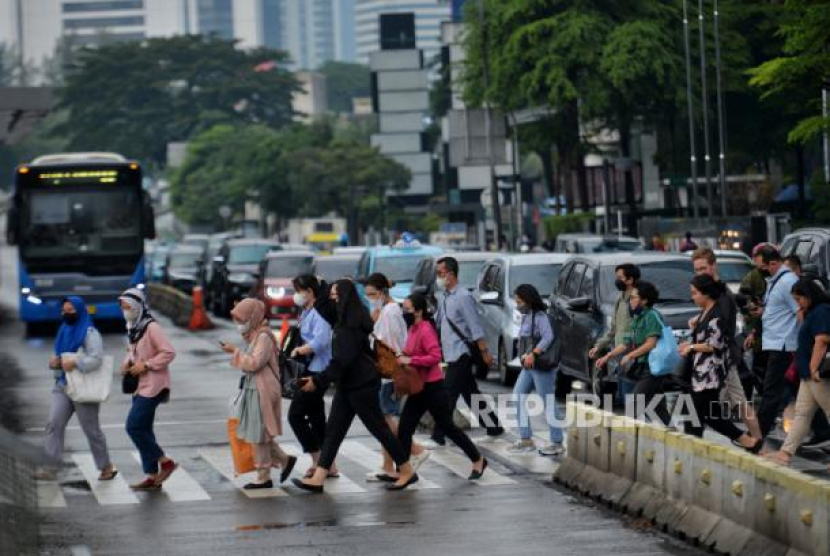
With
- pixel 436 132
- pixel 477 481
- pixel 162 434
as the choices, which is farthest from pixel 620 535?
pixel 436 132

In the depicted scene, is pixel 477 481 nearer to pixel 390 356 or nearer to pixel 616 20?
pixel 390 356

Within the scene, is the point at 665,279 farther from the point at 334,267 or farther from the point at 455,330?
the point at 334,267

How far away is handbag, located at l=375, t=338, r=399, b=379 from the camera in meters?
17.1

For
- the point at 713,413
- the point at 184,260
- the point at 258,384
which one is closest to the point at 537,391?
the point at 713,413

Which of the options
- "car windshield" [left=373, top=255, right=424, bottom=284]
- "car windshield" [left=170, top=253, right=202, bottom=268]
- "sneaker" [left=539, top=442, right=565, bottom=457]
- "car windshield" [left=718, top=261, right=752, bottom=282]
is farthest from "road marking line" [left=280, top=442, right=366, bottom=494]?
"car windshield" [left=170, top=253, right=202, bottom=268]

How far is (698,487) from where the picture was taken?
13.9 m

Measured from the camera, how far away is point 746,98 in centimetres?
7238

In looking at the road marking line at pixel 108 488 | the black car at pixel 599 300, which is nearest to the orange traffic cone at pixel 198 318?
the black car at pixel 599 300

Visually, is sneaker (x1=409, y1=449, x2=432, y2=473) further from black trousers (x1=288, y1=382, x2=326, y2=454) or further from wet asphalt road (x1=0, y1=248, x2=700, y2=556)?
black trousers (x1=288, y1=382, x2=326, y2=454)

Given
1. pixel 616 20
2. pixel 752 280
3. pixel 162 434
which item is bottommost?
pixel 162 434

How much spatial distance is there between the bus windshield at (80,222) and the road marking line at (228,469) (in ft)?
72.3

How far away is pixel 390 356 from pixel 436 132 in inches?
4727

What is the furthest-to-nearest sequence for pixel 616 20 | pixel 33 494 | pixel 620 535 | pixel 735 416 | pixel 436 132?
pixel 436 132
pixel 616 20
pixel 735 416
pixel 33 494
pixel 620 535

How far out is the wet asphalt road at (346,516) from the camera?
553 inches
